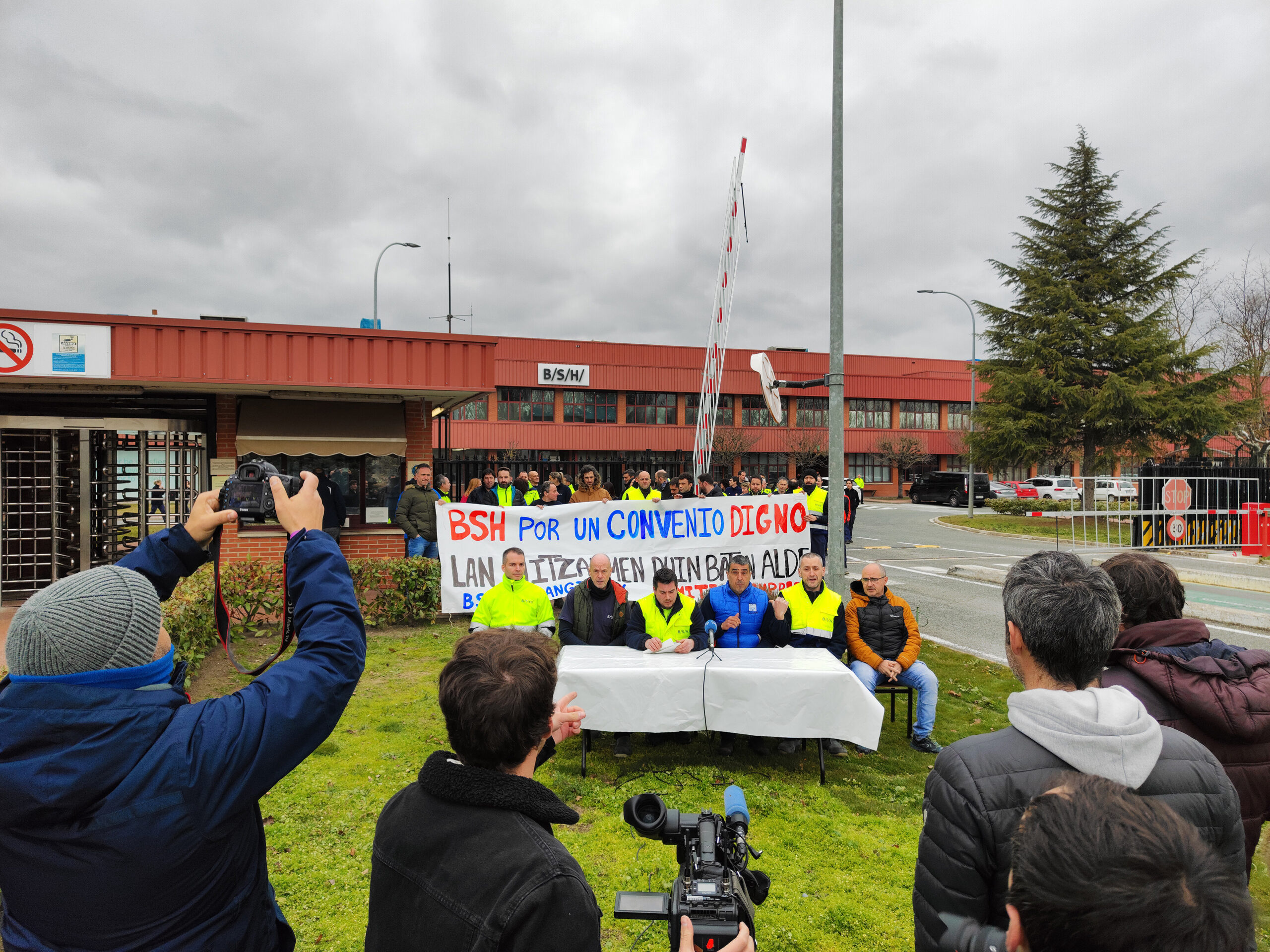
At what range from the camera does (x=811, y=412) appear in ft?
170

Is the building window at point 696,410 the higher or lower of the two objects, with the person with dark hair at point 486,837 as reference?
higher

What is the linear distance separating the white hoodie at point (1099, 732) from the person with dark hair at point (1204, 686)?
1.75 ft

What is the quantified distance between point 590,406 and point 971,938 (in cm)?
4590

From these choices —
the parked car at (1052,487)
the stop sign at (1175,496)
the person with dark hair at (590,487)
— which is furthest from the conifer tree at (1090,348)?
the person with dark hair at (590,487)

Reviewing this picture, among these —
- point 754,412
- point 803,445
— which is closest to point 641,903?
point 803,445

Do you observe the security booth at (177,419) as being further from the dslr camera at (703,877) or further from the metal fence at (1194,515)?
the metal fence at (1194,515)

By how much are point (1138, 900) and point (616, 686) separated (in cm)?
454

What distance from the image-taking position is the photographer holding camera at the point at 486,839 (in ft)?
4.37

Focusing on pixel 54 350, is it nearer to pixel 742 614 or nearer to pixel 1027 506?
pixel 742 614

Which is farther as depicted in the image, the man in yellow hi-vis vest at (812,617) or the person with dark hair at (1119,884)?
the man in yellow hi-vis vest at (812,617)

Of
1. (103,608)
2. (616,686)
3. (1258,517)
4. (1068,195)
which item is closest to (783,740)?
(616,686)

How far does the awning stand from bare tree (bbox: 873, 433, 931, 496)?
43.9 m

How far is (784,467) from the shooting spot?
165ft

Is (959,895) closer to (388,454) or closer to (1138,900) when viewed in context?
(1138,900)
